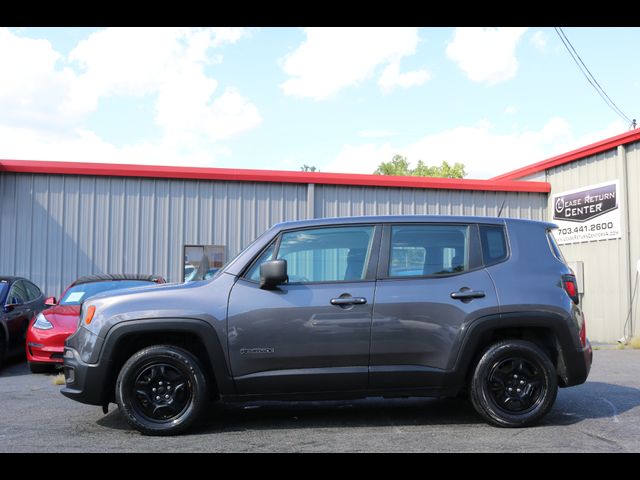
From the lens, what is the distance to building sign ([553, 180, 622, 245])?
46.3 ft

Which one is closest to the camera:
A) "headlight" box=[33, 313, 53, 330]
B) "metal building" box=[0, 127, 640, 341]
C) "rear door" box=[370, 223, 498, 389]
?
"rear door" box=[370, 223, 498, 389]

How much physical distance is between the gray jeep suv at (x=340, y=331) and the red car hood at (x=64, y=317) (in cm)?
353

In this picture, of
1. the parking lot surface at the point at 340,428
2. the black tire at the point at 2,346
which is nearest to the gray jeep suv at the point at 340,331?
the parking lot surface at the point at 340,428

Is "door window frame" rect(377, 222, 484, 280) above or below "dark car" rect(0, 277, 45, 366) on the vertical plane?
above

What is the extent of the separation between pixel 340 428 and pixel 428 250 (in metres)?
1.71

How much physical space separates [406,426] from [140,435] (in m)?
2.24

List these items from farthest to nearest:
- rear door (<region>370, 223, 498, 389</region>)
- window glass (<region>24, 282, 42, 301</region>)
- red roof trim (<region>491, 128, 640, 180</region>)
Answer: red roof trim (<region>491, 128, 640, 180</region>)
window glass (<region>24, 282, 42, 301</region>)
rear door (<region>370, 223, 498, 389</region>)

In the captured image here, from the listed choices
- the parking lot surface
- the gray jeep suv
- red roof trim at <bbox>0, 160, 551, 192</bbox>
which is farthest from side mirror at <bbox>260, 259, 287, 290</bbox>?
red roof trim at <bbox>0, 160, 551, 192</bbox>

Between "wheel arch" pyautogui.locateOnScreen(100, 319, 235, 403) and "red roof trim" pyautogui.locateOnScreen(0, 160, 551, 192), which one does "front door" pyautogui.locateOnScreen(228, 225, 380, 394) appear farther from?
"red roof trim" pyautogui.locateOnScreen(0, 160, 551, 192)

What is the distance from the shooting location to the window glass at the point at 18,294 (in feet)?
33.1

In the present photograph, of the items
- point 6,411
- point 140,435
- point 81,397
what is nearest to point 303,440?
point 140,435

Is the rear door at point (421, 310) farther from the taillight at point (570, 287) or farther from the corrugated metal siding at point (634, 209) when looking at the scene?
the corrugated metal siding at point (634, 209)

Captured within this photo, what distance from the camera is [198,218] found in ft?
47.9

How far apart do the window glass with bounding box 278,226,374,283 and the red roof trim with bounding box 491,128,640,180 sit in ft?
32.2
